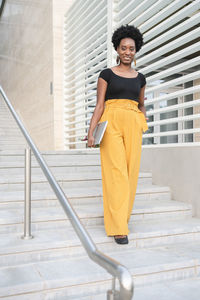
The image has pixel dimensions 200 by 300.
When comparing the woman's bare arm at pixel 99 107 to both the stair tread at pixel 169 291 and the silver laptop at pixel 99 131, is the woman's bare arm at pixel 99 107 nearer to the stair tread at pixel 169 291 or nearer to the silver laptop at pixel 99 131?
the silver laptop at pixel 99 131

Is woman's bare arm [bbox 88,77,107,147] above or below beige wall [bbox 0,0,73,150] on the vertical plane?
below

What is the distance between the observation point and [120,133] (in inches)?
92.4

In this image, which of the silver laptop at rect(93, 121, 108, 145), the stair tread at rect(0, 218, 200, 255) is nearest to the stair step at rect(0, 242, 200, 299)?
the stair tread at rect(0, 218, 200, 255)

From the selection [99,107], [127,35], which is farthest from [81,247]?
[127,35]

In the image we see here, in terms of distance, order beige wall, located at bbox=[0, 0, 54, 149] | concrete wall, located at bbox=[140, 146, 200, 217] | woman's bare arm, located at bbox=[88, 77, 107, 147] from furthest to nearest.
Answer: beige wall, located at bbox=[0, 0, 54, 149] → concrete wall, located at bbox=[140, 146, 200, 217] → woman's bare arm, located at bbox=[88, 77, 107, 147]

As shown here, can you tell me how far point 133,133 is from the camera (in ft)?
7.72

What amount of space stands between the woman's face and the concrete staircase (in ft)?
3.99

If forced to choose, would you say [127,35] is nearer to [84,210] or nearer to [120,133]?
[120,133]

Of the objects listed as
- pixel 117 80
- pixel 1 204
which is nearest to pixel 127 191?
pixel 117 80

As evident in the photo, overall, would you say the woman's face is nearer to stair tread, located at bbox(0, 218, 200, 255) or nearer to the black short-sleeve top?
the black short-sleeve top

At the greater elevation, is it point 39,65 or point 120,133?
point 39,65

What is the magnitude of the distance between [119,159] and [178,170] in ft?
3.90

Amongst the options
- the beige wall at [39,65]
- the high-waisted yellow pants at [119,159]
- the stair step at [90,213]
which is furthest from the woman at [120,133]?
the beige wall at [39,65]

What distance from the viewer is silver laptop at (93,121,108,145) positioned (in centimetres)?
225
